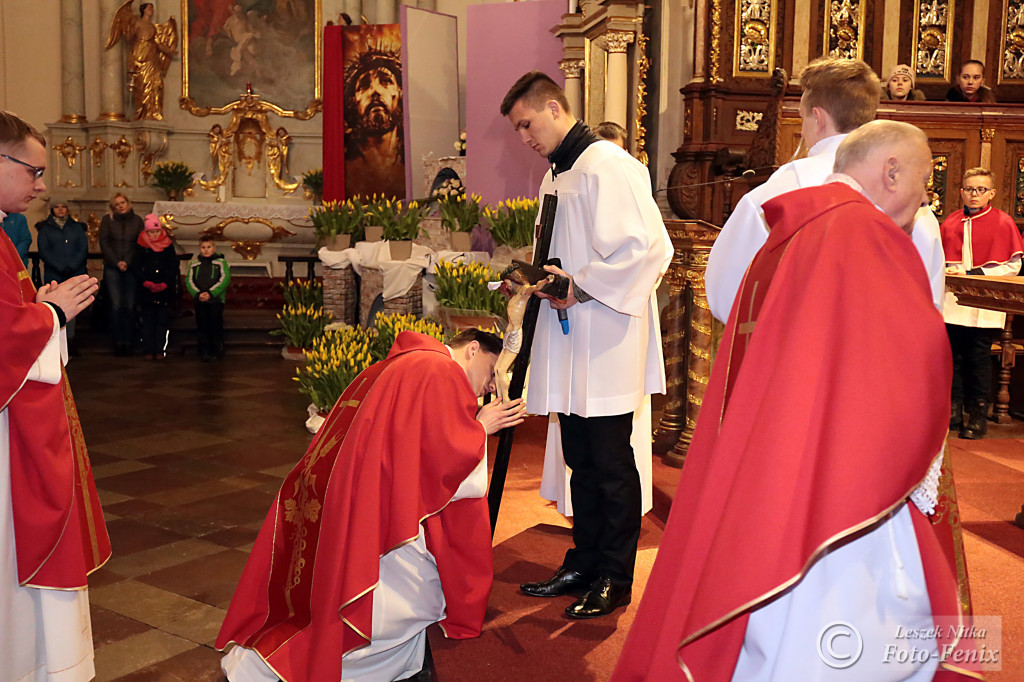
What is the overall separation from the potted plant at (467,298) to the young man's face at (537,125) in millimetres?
2934

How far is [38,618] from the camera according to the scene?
2801 millimetres

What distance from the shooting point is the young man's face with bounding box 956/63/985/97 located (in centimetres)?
741

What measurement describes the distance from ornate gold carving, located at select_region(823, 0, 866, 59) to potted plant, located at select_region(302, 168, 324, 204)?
808 centimetres

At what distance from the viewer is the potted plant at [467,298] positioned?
20.6 feet

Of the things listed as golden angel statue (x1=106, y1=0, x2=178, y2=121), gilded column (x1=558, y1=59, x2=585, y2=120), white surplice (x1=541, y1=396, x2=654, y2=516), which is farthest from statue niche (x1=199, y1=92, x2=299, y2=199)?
white surplice (x1=541, y1=396, x2=654, y2=516)

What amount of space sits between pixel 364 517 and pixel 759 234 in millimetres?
1365

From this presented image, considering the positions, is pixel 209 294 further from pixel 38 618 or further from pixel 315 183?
pixel 38 618

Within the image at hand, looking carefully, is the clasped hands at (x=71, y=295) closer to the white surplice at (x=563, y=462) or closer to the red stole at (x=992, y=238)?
the white surplice at (x=563, y=462)

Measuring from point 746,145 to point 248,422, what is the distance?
433 centimetres

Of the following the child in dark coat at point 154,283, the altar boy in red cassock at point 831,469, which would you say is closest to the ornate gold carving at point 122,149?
the child in dark coat at point 154,283

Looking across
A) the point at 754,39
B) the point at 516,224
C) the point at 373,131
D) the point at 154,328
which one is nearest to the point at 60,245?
the point at 154,328

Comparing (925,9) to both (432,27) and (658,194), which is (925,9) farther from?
(432,27)

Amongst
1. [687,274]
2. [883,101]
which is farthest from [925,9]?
[687,274]

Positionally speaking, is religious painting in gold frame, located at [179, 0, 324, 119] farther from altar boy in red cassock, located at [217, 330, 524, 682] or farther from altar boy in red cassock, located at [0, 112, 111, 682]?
altar boy in red cassock, located at [217, 330, 524, 682]
